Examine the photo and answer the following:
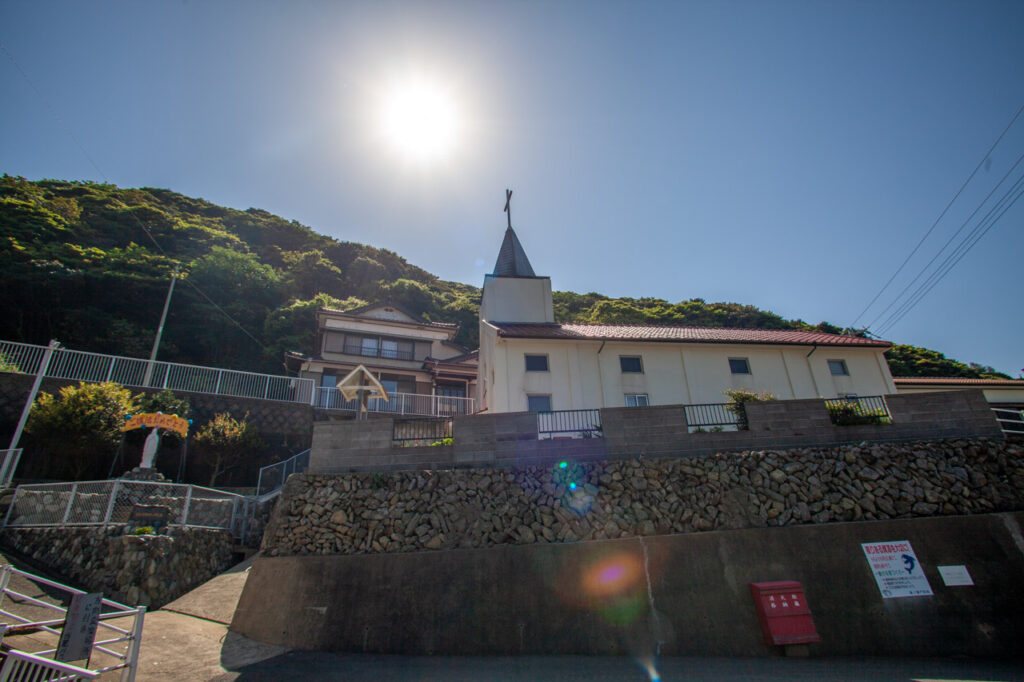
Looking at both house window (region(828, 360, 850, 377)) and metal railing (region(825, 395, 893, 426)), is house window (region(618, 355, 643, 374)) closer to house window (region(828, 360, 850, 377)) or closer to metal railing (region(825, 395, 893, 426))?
metal railing (region(825, 395, 893, 426))

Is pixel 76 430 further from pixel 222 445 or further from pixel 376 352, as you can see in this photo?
pixel 376 352

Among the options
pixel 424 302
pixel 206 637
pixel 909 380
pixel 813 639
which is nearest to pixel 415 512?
pixel 206 637

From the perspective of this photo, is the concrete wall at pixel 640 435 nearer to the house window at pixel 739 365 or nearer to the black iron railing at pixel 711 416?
the black iron railing at pixel 711 416

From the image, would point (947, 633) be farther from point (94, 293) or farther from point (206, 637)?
point (94, 293)

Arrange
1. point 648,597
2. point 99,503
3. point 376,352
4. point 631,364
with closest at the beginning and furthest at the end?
1. point 648,597
2. point 99,503
3. point 631,364
4. point 376,352

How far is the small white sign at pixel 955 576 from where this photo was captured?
8.90 metres

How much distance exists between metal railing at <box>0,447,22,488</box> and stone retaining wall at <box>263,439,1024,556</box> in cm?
875

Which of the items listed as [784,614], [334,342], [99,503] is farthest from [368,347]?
[784,614]

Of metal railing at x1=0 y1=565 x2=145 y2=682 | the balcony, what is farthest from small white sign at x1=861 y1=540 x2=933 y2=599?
the balcony

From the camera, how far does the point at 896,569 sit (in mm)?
9023

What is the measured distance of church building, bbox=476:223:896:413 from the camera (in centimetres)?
1769

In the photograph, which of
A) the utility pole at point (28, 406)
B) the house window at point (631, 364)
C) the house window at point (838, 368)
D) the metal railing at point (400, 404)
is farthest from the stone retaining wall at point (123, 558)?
the house window at point (838, 368)

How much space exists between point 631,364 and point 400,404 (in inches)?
474

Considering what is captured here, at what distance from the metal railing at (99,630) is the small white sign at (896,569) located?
1219cm
